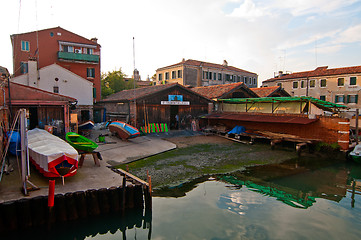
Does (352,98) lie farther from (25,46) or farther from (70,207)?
(25,46)

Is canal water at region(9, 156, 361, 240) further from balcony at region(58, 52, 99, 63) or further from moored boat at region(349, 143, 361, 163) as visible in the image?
balcony at region(58, 52, 99, 63)

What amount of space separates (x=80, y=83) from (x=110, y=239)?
26434 millimetres

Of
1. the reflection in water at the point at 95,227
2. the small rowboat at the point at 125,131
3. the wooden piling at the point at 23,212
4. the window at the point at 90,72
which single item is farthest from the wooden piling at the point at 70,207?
the window at the point at 90,72

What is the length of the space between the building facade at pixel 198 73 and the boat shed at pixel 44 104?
26.9 m

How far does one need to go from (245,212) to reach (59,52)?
3364 centimetres

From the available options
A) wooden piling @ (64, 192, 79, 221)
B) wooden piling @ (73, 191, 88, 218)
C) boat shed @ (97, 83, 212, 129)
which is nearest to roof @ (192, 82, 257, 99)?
boat shed @ (97, 83, 212, 129)

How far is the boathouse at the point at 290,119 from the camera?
54.2 ft

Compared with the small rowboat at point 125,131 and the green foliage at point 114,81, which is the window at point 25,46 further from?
the small rowboat at point 125,131

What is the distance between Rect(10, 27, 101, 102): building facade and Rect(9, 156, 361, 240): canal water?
28633 millimetres

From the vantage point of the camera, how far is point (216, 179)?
1116cm

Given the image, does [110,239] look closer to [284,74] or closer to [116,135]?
[116,135]

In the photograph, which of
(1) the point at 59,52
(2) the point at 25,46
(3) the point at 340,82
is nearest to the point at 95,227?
(1) the point at 59,52

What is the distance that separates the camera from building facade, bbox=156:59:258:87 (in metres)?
41.0

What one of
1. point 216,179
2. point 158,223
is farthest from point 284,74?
point 158,223
